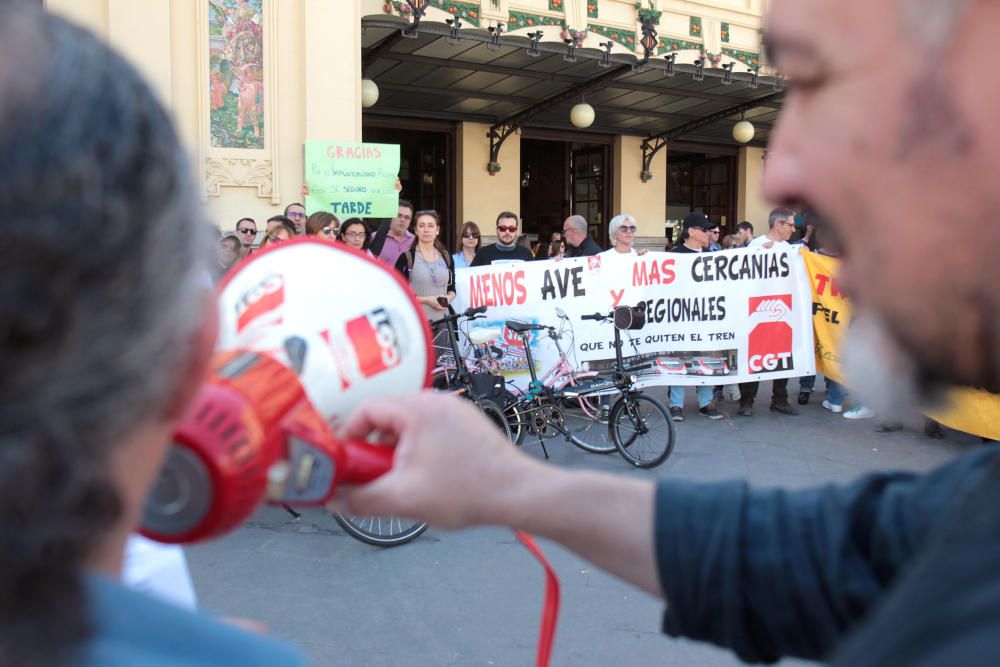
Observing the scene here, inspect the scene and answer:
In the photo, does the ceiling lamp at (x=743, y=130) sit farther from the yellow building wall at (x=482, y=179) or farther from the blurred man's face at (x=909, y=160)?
the blurred man's face at (x=909, y=160)

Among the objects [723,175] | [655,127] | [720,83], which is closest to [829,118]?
[720,83]

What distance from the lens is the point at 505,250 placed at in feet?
25.2

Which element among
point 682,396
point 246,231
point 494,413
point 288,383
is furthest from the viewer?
point 246,231

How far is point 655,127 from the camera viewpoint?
596 inches

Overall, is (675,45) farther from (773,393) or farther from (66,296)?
(66,296)

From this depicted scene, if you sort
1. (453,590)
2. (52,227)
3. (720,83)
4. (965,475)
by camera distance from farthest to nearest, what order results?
(720,83) < (453,590) < (965,475) < (52,227)

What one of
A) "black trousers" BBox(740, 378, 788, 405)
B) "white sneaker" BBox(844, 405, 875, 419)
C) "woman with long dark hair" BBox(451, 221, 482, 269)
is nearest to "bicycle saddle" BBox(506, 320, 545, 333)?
"woman with long dark hair" BBox(451, 221, 482, 269)

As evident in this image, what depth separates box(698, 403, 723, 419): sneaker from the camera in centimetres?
721

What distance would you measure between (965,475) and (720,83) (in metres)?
13.1

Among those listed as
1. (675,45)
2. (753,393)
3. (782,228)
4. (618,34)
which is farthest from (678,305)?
(675,45)

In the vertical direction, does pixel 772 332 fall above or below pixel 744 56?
below

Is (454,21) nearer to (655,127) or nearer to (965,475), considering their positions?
(655,127)

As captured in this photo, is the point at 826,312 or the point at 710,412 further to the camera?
the point at 826,312

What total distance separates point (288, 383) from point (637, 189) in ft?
49.1
